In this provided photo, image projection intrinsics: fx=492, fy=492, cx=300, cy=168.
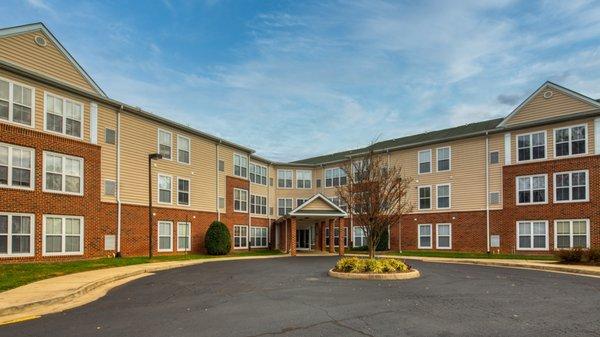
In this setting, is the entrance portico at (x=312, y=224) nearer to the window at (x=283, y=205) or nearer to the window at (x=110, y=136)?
the window at (x=283, y=205)

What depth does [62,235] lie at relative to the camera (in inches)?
906

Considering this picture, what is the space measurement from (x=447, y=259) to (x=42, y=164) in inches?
855

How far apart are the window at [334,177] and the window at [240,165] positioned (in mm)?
9437

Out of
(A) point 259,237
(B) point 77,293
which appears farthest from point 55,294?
(A) point 259,237

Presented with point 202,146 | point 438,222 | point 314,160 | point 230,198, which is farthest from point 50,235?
point 314,160

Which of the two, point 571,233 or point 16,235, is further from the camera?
point 571,233

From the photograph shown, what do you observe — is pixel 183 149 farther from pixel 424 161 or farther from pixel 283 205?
pixel 424 161

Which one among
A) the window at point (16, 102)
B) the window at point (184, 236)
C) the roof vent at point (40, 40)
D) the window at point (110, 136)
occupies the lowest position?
the window at point (184, 236)

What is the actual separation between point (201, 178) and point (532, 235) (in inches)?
866

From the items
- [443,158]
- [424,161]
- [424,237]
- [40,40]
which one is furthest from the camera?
[424,161]

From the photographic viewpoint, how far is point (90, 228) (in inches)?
966

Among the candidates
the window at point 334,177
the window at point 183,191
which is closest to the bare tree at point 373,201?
the window at point 183,191

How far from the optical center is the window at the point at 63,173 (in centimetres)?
2259

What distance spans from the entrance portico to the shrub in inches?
179
